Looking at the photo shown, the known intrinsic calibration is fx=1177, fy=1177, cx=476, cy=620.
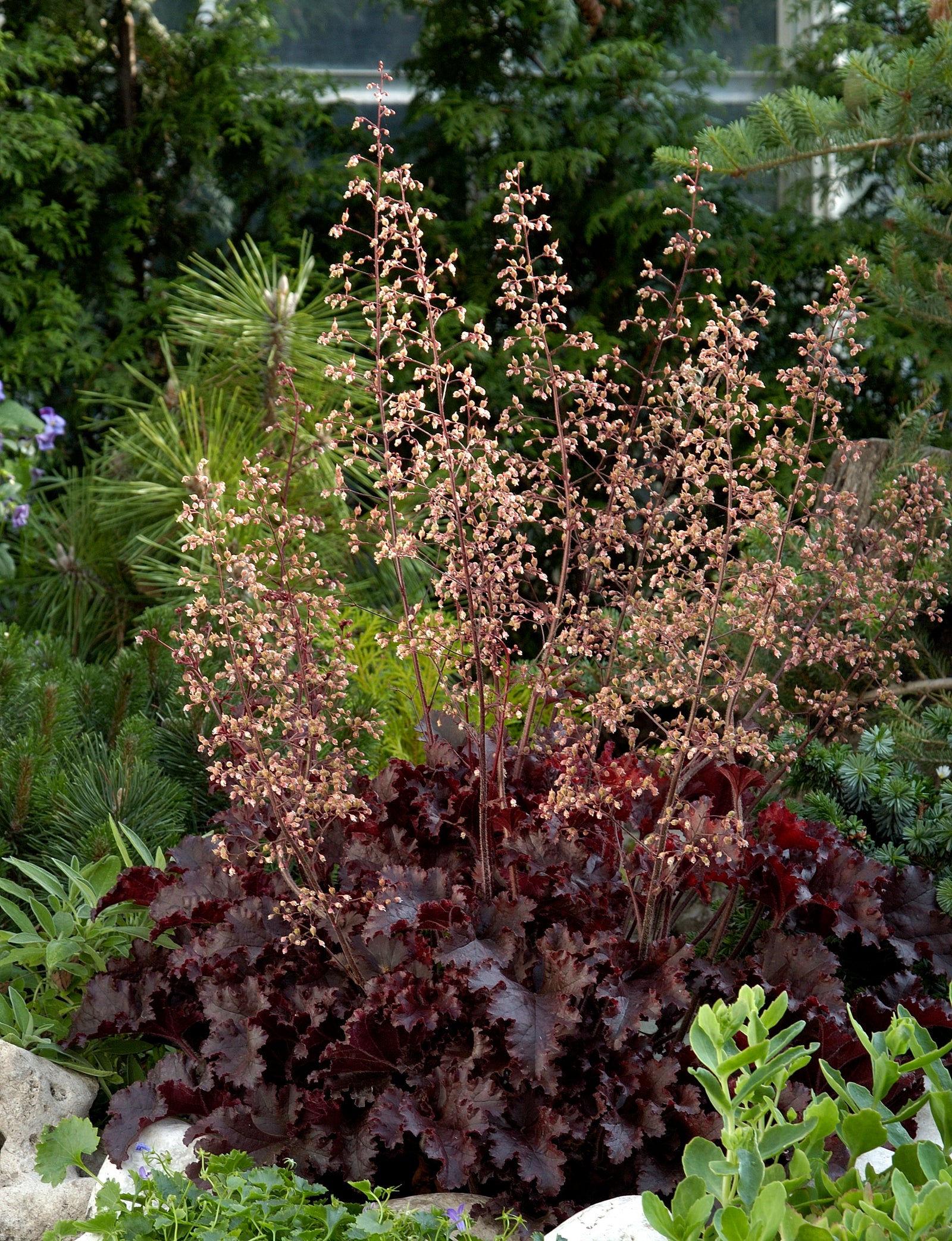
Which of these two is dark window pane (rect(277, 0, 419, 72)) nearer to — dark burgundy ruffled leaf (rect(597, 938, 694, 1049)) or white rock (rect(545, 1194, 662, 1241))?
dark burgundy ruffled leaf (rect(597, 938, 694, 1049))

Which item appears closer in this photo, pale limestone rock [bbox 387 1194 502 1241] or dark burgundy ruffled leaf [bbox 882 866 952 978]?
pale limestone rock [bbox 387 1194 502 1241]

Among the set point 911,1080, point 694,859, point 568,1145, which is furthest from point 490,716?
point 911,1080

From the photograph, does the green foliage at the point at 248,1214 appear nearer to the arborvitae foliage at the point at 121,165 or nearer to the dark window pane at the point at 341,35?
the arborvitae foliage at the point at 121,165

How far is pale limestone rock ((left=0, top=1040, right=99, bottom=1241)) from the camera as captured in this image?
1761mm

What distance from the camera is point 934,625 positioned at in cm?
306

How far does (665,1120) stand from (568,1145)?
0.14m

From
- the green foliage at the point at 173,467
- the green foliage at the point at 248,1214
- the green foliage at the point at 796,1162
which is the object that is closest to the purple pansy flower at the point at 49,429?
the green foliage at the point at 173,467

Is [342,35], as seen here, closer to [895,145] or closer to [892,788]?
[895,145]

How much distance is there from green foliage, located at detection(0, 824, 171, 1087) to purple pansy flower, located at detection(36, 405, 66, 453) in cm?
268

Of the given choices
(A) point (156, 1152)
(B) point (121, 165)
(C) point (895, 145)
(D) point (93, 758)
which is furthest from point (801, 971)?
(B) point (121, 165)

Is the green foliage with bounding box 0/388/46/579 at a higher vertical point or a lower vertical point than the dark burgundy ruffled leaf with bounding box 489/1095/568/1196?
higher

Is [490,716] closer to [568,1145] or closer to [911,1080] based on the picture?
[568,1145]

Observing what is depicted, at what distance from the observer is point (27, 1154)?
1.80 meters

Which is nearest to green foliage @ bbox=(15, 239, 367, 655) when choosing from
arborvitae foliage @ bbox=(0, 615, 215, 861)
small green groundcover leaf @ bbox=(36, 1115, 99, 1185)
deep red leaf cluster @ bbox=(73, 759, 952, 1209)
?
arborvitae foliage @ bbox=(0, 615, 215, 861)
